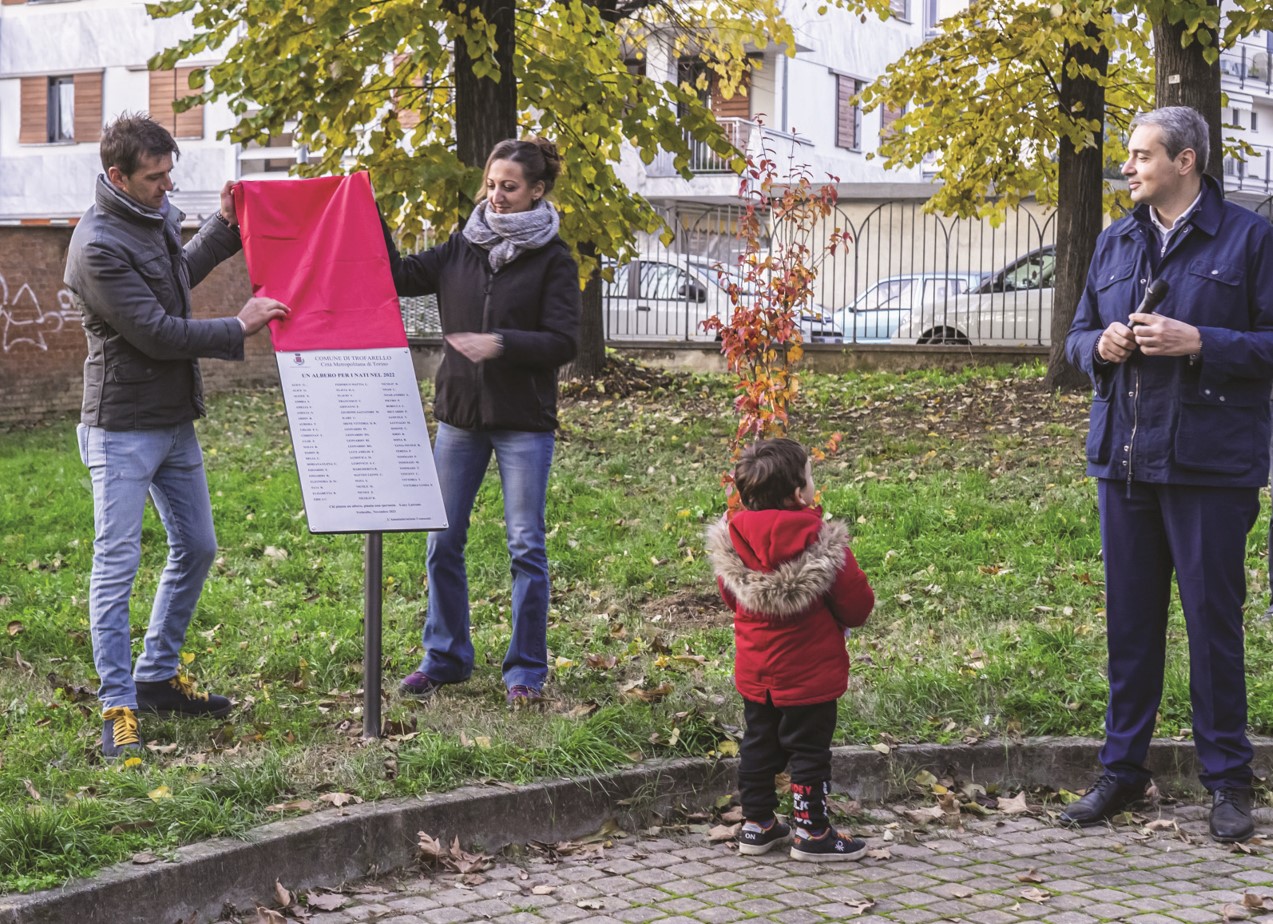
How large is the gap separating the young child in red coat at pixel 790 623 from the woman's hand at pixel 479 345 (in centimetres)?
124

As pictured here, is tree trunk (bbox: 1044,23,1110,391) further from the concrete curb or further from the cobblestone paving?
the cobblestone paving

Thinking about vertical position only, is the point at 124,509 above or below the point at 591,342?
below

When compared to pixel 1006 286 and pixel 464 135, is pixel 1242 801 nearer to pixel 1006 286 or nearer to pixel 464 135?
pixel 464 135

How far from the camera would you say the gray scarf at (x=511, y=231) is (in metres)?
6.07

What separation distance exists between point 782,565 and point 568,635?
3.09 m

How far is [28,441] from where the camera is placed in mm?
15727

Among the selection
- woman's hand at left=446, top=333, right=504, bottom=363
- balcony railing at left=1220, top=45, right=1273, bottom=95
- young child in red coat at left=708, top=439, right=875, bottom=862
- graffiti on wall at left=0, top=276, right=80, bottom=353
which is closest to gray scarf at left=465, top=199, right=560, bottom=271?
woman's hand at left=446, top=333, right=504, bottom=363

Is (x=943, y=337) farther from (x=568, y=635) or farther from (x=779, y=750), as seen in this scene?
(x=779, y=750)

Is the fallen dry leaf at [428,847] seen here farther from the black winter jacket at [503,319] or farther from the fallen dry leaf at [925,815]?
the black winter jacket at [503,319]

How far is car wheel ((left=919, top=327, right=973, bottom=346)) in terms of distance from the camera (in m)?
20.4

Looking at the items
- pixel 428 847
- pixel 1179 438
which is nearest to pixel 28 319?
pixel 428 847

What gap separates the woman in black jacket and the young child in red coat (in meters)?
1.37

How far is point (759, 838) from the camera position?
16.4 feet

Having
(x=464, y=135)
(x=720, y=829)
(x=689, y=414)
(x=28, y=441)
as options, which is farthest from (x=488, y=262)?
(x=28, y=441)
